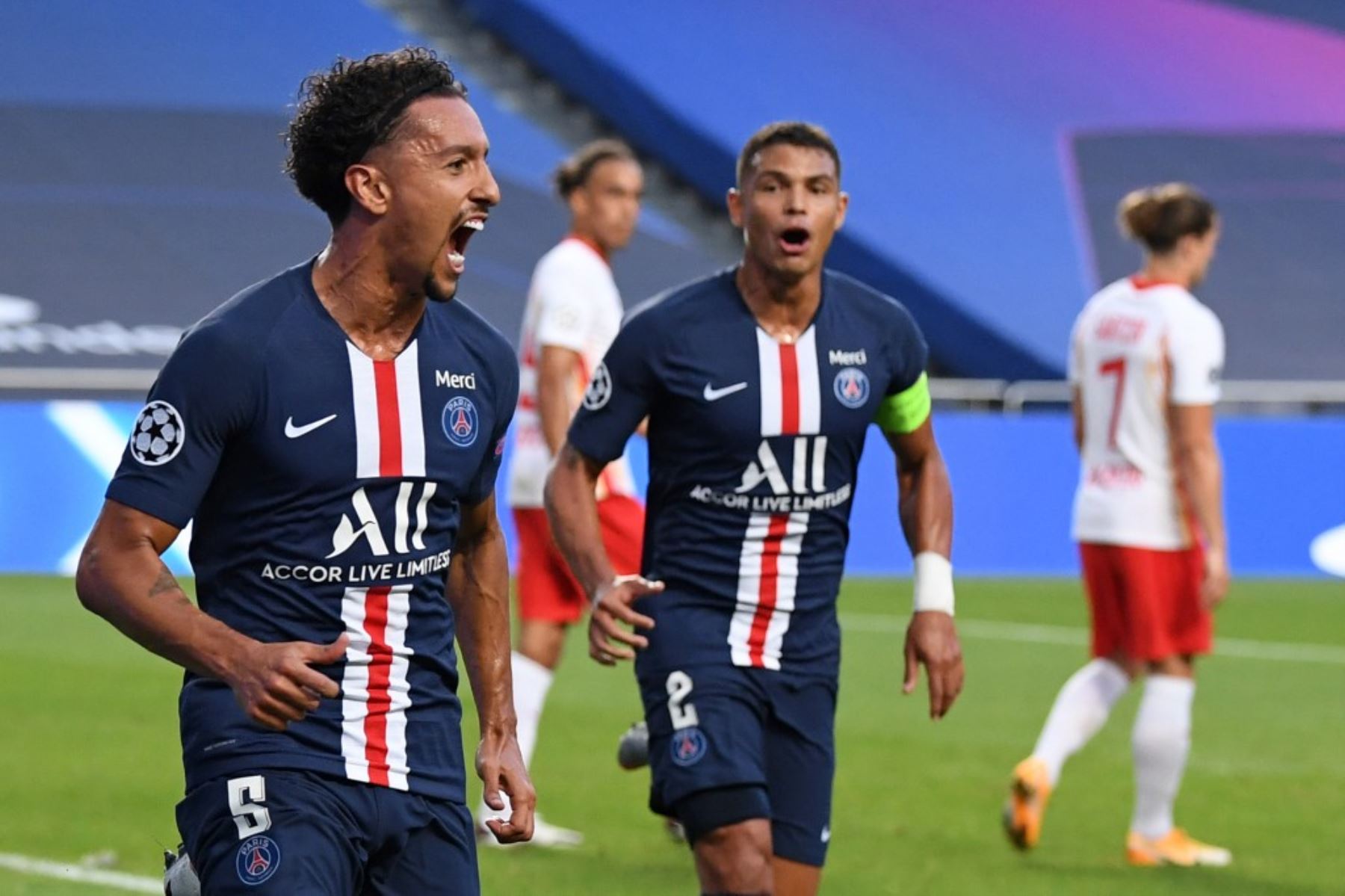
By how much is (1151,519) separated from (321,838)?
17.2ft

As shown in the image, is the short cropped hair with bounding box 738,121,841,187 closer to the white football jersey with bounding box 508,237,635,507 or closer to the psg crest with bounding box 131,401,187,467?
the psg crest with bounding box 131,401,187,467

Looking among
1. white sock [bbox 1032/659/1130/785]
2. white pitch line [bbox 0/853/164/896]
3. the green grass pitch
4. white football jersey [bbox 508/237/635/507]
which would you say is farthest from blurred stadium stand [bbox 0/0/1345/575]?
white pitch line [bbox 0/853/164/896]

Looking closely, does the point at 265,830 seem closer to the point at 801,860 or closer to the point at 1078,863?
the point at 801,860

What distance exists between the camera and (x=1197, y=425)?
844 cm

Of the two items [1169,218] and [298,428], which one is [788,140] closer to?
[298,428]

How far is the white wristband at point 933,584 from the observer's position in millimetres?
5895

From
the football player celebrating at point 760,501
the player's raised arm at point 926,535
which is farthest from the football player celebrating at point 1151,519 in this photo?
the football player celebrating at point 760,501

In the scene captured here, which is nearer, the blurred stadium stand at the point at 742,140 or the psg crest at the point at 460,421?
the psg crest at the point at 460,421

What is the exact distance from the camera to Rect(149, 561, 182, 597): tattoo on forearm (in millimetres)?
3832

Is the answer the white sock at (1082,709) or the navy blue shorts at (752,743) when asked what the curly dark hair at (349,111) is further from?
the white sock at (1082,709)

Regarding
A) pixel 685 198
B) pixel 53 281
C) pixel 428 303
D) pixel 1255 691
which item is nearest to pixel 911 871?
pixel 428 303

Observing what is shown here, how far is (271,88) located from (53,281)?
377 cm

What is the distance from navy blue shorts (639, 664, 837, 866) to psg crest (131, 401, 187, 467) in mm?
2062

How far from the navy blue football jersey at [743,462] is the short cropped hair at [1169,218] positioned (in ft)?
9.86
